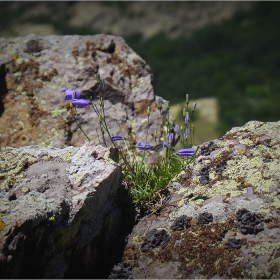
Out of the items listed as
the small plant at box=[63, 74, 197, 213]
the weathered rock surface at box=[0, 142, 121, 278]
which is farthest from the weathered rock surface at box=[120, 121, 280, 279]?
the weathered rock surface at box=[0, 142, 121, 278]

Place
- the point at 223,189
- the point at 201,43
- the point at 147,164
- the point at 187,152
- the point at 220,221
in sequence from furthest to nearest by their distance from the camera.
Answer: the point at 201,43, the point at 147,164, the point at 187,152, the point at 223,189, the point at 220,221

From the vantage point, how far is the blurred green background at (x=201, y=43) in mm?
12570

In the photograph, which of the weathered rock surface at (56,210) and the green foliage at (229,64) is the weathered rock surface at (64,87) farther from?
the green foliage at (229,64)

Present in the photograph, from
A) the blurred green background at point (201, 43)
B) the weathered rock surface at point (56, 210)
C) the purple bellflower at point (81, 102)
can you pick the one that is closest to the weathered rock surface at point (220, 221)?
the weathered rock surface at point (56, 210)

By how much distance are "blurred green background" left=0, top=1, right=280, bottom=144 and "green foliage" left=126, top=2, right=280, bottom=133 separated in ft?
0.10

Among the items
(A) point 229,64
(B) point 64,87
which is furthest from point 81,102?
(A) point 229,64

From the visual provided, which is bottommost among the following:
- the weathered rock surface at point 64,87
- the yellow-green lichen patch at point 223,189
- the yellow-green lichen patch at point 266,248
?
the yellow-green lichen patch at point 266,248

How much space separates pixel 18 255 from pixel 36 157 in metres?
0.90

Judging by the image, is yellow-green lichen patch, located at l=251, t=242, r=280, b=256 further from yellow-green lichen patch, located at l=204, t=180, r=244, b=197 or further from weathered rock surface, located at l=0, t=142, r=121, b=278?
weathered rock surface, located at l=0, t=142, r=121, b=278

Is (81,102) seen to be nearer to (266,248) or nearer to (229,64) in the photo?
(266,248)

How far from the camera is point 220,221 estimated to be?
270cm

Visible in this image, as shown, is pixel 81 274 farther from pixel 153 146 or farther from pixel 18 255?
pixel 153 146

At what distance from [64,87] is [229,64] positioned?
11.3 metres

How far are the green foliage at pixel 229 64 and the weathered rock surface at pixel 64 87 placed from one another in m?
7.52
